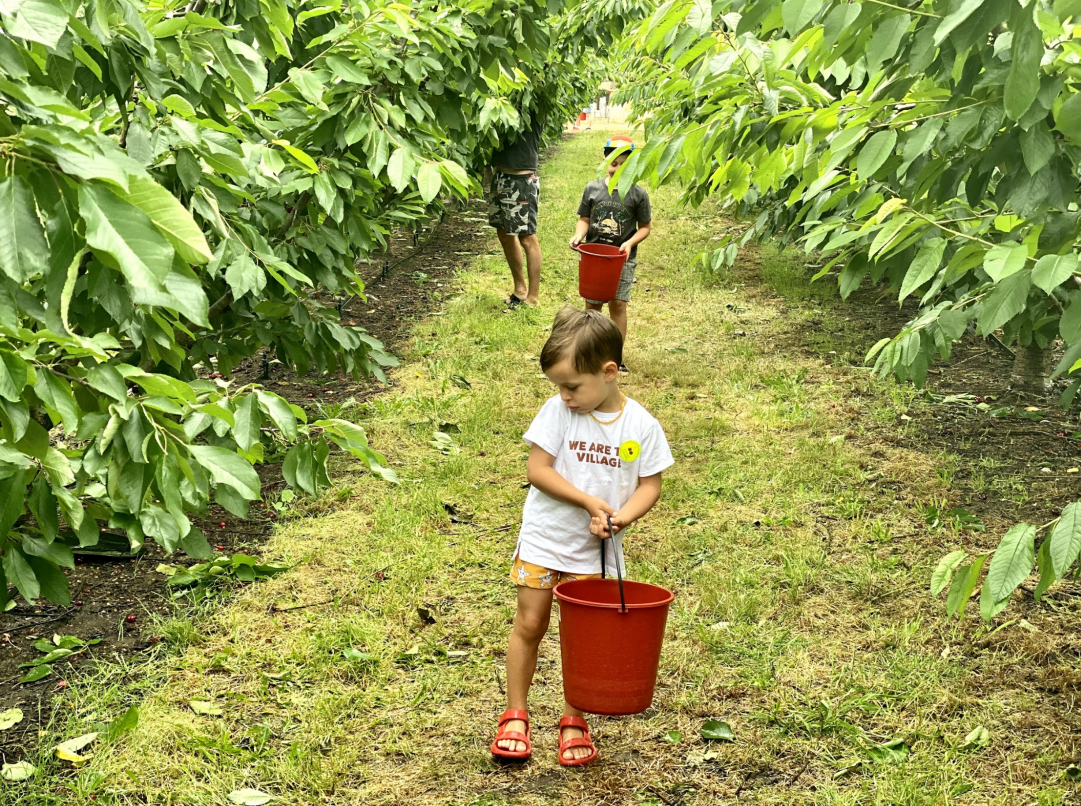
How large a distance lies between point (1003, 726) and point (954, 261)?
5.00 ft

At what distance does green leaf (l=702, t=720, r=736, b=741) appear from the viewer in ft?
9.54

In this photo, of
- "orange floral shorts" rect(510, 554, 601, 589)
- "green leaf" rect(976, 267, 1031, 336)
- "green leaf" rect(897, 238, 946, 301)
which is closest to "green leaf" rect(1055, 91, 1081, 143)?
"green leaf" rect(976, 267, 1031, 336)

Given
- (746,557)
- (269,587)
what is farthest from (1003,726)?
(269,587)

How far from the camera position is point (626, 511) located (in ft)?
8.87

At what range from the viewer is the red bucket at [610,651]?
2.52 m

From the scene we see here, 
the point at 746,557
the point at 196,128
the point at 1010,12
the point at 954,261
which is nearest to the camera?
the point at 1010,12

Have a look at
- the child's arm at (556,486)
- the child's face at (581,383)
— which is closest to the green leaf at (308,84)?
the child's face at (581,383)

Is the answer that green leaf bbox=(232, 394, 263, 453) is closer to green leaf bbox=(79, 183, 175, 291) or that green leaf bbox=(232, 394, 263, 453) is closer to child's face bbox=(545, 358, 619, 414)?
child's face bbox=(545, 358, 619, 414)

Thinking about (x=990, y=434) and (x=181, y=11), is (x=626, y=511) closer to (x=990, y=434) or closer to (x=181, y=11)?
(x=181, y=11)

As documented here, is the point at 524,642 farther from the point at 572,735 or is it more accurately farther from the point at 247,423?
the point at 247,423

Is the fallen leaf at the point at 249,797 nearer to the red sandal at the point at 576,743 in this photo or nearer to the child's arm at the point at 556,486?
the red sandal at the point at 576,743

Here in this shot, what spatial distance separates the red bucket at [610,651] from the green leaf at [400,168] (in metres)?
1.30

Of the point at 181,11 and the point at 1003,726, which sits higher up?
the point at 181,11

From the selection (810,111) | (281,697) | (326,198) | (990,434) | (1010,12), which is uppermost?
(1010,12)
